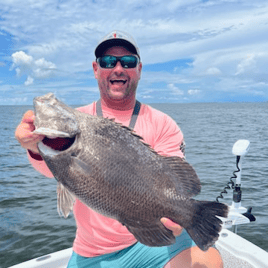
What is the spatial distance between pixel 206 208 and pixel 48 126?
1565mm

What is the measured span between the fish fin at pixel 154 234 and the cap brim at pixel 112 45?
6.62 ft

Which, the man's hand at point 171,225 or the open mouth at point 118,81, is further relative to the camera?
the open mouth at point 118,81

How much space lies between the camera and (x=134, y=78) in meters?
3.67

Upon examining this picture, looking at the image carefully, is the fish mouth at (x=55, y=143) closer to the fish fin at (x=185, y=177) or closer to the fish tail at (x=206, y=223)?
the fish fin at (x=185, y=177)

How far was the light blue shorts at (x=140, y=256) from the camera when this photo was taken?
3477 mm

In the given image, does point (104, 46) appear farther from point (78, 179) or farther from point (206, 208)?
point (206, 208)

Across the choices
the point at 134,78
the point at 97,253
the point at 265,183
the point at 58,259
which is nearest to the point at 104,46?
the point at 134,78

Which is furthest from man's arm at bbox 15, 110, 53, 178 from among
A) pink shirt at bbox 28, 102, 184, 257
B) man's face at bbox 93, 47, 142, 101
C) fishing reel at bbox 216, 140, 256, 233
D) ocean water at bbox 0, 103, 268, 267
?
ocean water at bbox 0, 103, 268, 267

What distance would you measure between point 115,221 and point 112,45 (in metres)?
2.02

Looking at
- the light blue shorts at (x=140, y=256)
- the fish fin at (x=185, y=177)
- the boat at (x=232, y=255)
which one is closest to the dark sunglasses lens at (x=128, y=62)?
the fish fin at (x=185, y=177)

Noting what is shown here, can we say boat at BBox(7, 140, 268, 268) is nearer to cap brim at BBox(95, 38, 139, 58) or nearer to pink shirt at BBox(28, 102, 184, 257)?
pink shirt at BBox(28, 102, 184, 257)

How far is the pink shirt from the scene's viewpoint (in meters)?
3.53

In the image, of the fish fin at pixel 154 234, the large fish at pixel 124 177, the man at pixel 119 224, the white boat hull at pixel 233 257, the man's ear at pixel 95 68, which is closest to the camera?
the large fish at pixel 124 177

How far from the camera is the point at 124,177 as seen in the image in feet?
8.83
